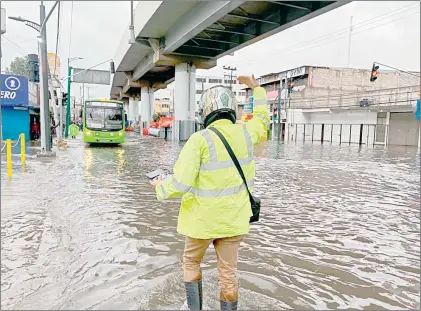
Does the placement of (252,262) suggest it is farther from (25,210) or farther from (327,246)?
(25,210)

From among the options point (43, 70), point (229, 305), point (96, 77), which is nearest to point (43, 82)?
point (43, 70)

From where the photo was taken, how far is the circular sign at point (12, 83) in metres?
23.5

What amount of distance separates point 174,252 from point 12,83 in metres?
23.2

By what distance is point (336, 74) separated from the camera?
5512 centimetres

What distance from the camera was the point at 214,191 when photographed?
282 cm

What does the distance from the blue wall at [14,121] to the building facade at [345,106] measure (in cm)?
2327

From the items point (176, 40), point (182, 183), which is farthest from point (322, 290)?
point (176, 40)

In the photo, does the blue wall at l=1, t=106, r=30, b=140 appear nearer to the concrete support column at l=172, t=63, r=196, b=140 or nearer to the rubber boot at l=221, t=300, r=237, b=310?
the concrete support column at l=172, t=63, r=196, b=140

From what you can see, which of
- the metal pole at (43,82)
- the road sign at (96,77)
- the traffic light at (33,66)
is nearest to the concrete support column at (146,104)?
the road sign at (96,77)

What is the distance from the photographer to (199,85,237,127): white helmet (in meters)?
2.96

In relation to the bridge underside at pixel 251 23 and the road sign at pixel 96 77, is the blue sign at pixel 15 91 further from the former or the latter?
the road sign at pixel 96 77

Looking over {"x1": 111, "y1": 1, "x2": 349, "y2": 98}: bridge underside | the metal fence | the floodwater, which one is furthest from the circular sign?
the metal fence

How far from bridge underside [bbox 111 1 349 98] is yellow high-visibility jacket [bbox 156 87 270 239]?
13741 millimetres

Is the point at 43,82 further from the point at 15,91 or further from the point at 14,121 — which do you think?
the point at 14,121
